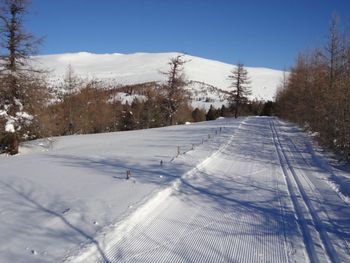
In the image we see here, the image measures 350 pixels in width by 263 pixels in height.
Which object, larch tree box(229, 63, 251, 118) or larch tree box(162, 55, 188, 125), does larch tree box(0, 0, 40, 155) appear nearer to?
larch tree box(162, 55, 188, 125)

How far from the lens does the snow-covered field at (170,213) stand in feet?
22.5

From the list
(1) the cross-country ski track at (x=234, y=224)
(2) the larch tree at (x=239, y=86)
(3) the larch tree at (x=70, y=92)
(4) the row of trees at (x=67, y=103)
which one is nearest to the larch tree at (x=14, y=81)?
(4) the row of trees at (x=67, y=103)

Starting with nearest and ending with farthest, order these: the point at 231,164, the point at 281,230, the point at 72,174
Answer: the point at 281,230 → the point at 72,174 → the point at 231,164

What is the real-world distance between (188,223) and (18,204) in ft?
13.6

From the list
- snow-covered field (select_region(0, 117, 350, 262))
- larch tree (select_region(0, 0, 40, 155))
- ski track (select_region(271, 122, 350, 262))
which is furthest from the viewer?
larch tree (select_region(0, 0, 40, 155))

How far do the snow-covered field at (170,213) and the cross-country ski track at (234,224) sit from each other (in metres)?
0.02

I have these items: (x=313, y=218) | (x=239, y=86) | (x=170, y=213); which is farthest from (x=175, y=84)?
(x=313, y=218)

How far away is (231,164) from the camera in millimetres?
17109

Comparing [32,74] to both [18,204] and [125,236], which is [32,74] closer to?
[18,204]

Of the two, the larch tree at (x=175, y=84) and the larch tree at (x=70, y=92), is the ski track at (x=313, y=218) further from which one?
the larch tree at (x=70, y=92)

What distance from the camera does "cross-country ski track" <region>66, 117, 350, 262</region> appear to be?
6.87 meters

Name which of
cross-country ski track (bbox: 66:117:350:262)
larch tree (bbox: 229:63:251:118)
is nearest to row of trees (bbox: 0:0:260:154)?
larch tree (bbox: 229:63:251:118)

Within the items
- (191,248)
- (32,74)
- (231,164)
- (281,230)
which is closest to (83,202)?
(191,248)

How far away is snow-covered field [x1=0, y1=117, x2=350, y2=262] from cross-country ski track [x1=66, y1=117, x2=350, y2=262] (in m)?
0.02
